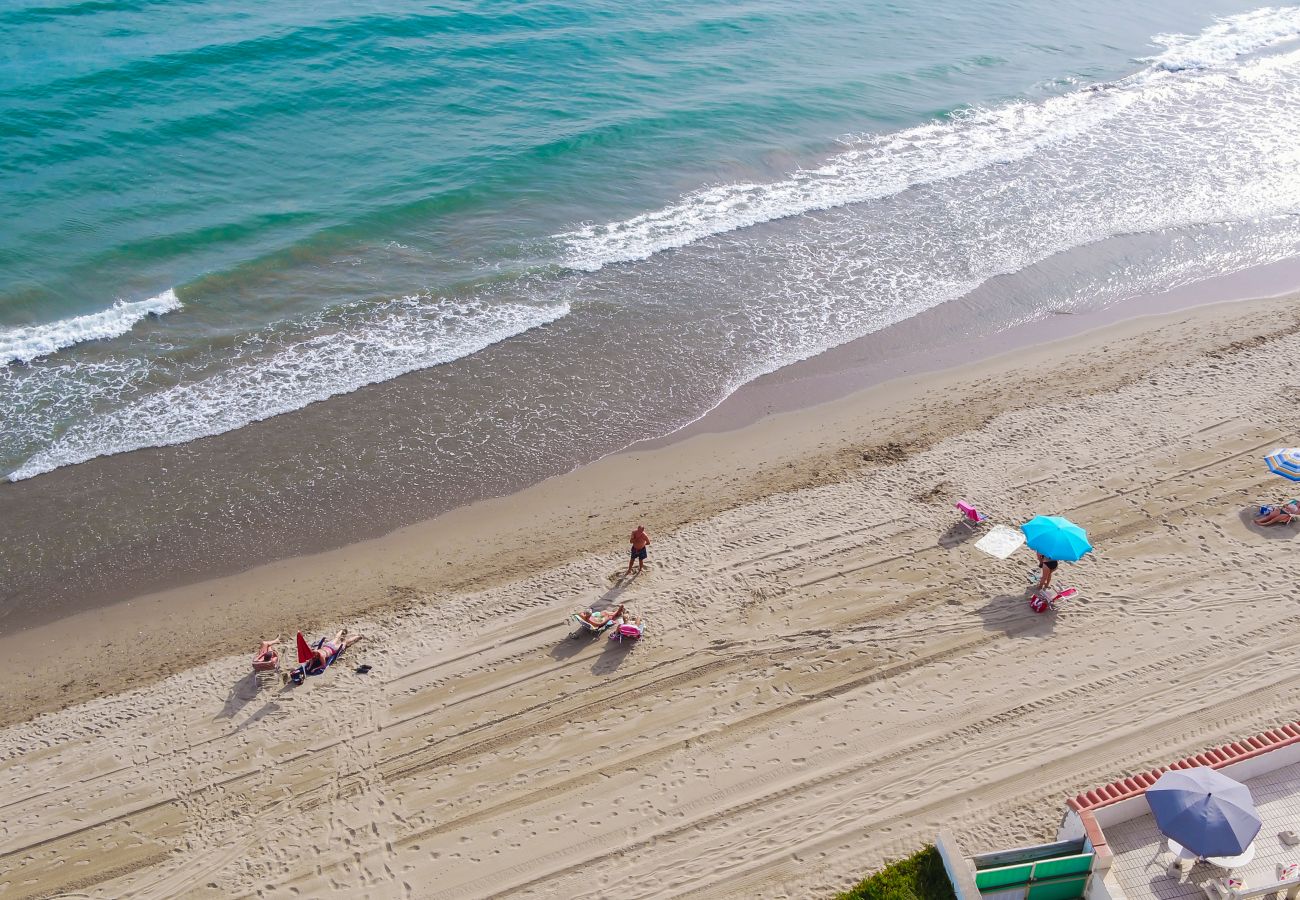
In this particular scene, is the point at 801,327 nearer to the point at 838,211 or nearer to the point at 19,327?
the point at 838,211

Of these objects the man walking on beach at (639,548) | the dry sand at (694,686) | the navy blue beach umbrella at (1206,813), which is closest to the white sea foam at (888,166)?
the dry sand at (694,686)

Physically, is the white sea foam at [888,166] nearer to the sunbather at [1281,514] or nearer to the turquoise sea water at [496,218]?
the turquoise sea water at [496,218]

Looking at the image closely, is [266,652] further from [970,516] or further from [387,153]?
[387,153]

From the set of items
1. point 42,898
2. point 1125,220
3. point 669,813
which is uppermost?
point 1125,220

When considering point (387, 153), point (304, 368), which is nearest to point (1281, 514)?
point (304, 368)

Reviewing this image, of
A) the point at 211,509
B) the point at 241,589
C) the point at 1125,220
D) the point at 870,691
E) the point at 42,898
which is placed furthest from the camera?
the point at 1125,220

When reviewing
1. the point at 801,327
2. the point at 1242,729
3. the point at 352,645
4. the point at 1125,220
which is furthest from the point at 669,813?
the point at 1125,220
